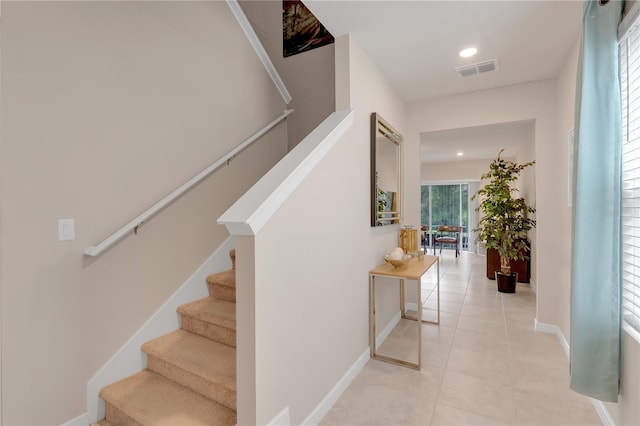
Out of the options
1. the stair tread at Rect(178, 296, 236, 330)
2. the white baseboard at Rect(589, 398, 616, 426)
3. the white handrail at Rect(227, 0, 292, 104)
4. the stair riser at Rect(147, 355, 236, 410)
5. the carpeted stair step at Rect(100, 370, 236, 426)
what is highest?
the white handrail at Rect(227, 0, 292, 104)

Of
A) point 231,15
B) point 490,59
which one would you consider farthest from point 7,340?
point 490,59

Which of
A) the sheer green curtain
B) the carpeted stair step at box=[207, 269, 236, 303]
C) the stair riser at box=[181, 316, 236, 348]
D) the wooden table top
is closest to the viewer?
the sheer green curtain

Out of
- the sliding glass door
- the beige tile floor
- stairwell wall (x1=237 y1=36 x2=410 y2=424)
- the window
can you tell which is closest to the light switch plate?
stairwell wall (x1=237 y1=36 x2=410 y2=424)

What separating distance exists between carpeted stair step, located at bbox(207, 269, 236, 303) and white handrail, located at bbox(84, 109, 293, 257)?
710mm

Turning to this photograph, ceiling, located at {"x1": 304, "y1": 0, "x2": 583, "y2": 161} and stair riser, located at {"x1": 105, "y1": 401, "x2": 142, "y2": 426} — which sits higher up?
ceiling, located at {"x1": 304, "y1": 0, "x2": 583, "y2": 161}

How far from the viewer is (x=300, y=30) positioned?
11.0 ft

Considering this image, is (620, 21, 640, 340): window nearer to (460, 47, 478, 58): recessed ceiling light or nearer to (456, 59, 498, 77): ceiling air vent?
(460, 47, 478, 58): recessed ceiling light

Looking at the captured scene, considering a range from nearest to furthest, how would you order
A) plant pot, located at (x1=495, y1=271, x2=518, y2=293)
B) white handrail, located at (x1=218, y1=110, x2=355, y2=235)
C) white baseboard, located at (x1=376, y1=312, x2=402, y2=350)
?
white handrail, located at (x1=218, y1=110, x2=355, y2=235)
white baseboard, located at (x1=376, y1=312, x2=402, y2=350)
plant pot, located at (x1=495, y1=271, x2=518, y2=293)

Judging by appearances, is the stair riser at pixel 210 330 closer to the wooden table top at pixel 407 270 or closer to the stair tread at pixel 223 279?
the stair tread at pixel 223 279

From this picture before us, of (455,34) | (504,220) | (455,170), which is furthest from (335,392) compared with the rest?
(455,170)

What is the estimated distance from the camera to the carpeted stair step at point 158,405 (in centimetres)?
153

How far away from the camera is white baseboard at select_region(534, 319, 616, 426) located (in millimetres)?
1748

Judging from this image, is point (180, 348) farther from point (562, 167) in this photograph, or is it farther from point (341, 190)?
point (562, 167)

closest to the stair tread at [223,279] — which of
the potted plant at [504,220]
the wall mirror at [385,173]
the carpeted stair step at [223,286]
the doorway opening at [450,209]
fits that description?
the carpeted stair step at [223,286]
